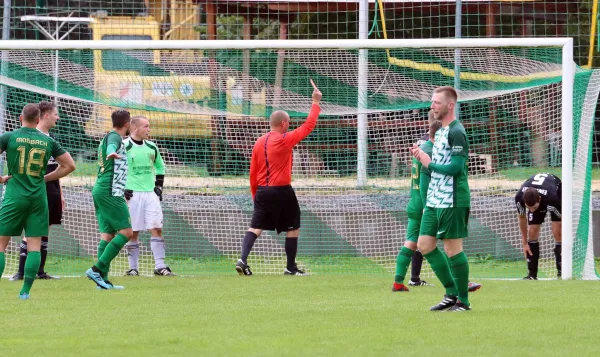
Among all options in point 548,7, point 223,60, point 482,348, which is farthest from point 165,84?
point 548,7

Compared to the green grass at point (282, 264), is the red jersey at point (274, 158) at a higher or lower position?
higher

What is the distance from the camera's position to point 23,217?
9867 mm

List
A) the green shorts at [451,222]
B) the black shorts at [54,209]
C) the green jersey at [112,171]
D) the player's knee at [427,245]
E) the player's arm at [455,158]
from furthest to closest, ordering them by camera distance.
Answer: the black shorts at [54,209] → the green jersey at [112,171] → the player's knee at [427,245] → the green shorts at [451,222] → the player's arm at [455,158]

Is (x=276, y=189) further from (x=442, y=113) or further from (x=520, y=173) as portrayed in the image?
(x=442, y=113)

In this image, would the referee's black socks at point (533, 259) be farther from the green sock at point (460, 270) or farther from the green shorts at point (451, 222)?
the green shorts at point (451, 222)

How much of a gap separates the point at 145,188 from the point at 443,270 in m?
4.91

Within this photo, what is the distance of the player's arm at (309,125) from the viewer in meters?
11.9

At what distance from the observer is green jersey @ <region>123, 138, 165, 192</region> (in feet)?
40.8

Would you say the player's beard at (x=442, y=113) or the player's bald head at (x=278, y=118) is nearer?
the player's beard at (x=442, y=113)

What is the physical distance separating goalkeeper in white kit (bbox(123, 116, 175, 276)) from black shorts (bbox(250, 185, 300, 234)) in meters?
1.14

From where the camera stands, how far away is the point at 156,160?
12570mm

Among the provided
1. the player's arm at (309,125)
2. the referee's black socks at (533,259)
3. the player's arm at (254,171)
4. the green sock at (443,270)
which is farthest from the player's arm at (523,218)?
the green sock at (443,270)

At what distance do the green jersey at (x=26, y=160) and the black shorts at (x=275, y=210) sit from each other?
126 inches

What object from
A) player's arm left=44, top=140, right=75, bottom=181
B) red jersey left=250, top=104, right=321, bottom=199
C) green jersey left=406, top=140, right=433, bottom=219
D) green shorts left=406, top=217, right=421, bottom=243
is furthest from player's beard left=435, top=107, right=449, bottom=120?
red jersey left=250, top=104, right=321, bottom=199
